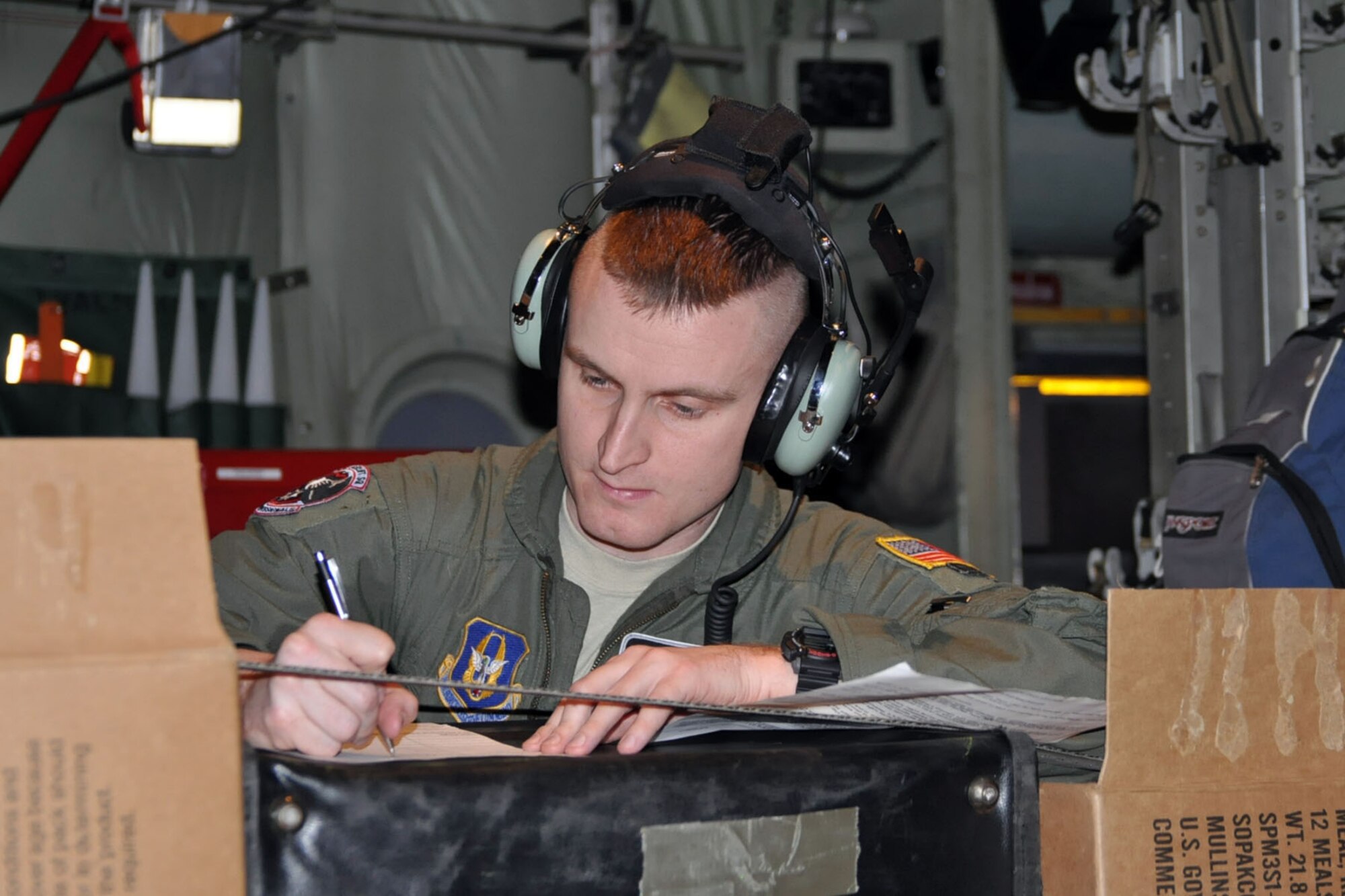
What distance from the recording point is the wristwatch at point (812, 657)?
813 millimetres

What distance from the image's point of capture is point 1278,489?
6.01 feet

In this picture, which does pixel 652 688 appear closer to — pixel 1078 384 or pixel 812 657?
pixel 812 657

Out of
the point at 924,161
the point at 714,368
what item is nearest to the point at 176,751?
the point at 714,368

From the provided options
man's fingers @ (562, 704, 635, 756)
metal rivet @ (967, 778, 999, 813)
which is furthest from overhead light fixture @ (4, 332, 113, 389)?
metal rivet @ (967, 778, 999, 813)

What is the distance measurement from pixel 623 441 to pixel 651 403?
5 centimetres

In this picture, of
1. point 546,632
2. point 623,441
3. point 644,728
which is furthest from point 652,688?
point 546,632

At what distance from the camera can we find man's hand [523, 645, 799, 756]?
28.0 inches

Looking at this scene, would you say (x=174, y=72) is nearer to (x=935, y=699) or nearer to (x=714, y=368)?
(x=714, y=368)

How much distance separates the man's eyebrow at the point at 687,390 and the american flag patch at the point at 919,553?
244 millimetres

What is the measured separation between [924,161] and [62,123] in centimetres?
223

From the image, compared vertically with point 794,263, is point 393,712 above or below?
below

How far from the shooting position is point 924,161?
358 centimetres

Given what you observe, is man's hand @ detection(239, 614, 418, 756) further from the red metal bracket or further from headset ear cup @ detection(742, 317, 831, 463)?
the red metal bracket

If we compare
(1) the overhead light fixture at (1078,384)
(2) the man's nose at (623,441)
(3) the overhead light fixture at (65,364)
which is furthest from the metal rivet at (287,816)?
(1) the overhead light fixture at (1078,384)
